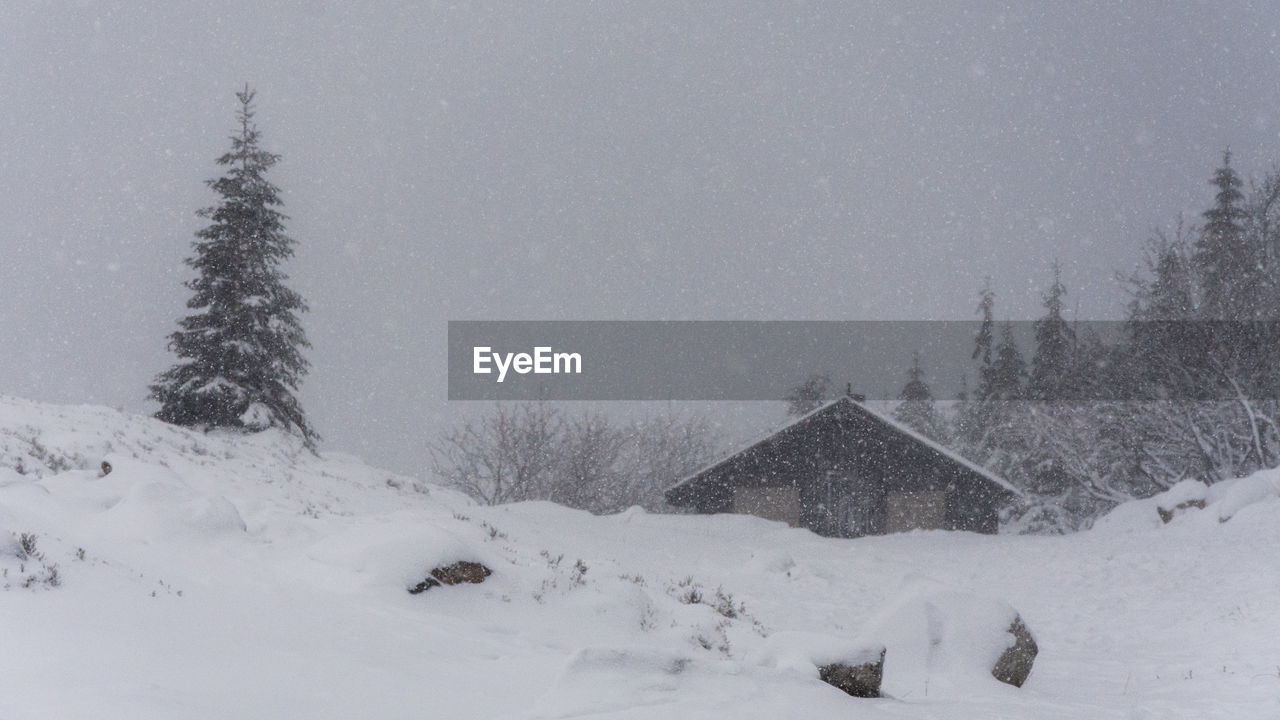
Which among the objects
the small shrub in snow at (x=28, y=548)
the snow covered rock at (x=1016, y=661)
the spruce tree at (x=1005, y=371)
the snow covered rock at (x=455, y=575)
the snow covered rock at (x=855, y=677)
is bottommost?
the snow covered rock at (x=1016, y=661)

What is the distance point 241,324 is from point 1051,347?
36.7m

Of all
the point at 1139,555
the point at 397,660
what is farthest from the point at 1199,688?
the point at 1139,555

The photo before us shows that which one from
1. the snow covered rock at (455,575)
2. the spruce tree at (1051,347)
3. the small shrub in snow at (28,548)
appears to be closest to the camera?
the small shrub in snow at (28,548)

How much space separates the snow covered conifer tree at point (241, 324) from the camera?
2612cm

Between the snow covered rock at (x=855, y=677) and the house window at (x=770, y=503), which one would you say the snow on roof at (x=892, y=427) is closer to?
the house window at (x=770, y=503)

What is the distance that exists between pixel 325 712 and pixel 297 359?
2565 centimetres

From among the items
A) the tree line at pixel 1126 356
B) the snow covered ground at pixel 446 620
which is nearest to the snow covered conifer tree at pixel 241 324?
the tree line at pixel 1126 356

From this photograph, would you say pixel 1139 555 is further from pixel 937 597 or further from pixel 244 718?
pixel 244 718

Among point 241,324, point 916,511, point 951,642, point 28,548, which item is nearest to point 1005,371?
point 916,511

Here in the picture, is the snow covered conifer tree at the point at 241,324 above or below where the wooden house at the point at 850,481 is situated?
above

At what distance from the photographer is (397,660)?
559 centimetres

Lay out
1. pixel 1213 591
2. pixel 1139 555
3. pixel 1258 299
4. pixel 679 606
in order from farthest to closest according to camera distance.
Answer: pixel 1258 299
pixel 1139 555
pixel 1213 591
pixel 679 606

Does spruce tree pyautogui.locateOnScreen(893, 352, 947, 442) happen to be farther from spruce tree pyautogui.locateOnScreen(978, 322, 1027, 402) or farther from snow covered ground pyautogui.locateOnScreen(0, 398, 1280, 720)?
snow covered ground pyautogui.locateOnScreen(0, 398, 1280, 720)

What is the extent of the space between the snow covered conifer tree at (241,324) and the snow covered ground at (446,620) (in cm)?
918
